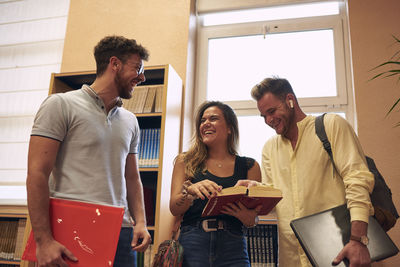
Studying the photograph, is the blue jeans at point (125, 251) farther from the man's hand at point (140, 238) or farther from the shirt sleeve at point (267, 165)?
the shirt sleeve at point (267, 165)

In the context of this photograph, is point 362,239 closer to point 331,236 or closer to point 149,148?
point 331,236

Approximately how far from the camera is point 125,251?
53.2 inches

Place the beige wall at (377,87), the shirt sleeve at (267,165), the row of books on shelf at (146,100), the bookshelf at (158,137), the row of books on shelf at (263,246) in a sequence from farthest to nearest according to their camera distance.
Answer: the row of books on shelf at (146,100), the beige wall at (377,87), the bookshelf at (158,137), the row of books on shelf at (263,246), the shirt sleeve at (267,165)

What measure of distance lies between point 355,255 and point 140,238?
2.78 ft

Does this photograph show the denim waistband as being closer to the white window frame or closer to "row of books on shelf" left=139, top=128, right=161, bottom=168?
"row of books on shelf" left=139, top=128, right=161, bottom=168

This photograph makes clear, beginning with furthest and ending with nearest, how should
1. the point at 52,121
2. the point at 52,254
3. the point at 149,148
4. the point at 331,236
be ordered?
1. the point at 149,148
2. the point at 331,236
3. the point at 52,121
4. the point at 52,254

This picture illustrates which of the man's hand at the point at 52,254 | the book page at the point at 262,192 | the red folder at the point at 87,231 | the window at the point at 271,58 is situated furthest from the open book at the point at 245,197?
the window at the point at 271,58

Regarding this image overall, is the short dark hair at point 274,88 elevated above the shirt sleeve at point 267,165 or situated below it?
above

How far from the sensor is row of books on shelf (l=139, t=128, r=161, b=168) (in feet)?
8.33

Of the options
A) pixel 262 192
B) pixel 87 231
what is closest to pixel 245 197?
pixel 262 192

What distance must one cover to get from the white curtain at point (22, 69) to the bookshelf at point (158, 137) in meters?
0.40

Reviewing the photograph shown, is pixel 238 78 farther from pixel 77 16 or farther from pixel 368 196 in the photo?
pixel 368 196

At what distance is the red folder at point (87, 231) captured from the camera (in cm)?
112

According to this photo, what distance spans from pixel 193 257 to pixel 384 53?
7.49 ft
